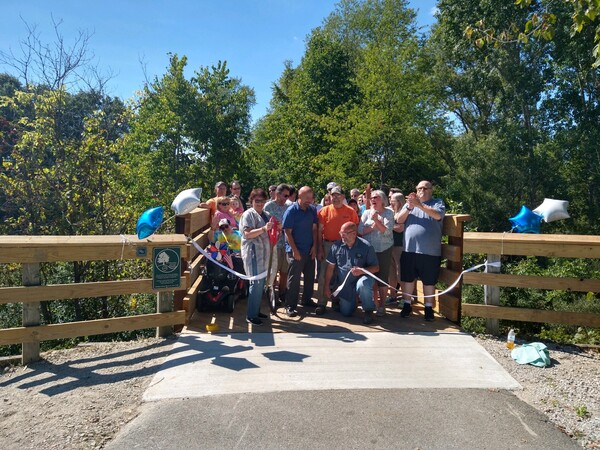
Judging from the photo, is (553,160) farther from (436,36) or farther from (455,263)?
(455,263)

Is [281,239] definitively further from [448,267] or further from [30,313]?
[30,313]

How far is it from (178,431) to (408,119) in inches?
813

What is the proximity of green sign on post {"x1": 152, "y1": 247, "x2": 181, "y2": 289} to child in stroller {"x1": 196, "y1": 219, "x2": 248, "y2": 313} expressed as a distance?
1090 mm

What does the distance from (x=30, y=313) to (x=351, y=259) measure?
3785 millimetres

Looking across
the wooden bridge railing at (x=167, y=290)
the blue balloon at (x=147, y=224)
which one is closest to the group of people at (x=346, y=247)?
the wooden bridge railing at (x=167, y=290)

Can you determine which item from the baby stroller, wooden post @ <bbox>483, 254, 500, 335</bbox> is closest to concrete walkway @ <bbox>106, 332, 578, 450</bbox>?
wooden post @ <bbox>483, 254, 500, 335</bbox>

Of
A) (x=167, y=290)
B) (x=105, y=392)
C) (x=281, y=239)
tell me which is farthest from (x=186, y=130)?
(x=105, y=392)

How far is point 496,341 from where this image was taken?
5.74 meters

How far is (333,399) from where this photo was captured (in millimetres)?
3988

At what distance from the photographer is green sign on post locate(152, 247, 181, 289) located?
542cm

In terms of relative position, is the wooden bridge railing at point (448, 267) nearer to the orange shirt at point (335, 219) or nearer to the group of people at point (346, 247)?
the group of people at point (346, 247)

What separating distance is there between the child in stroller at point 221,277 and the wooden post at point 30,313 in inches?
85.1

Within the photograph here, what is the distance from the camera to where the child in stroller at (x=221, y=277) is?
659cm

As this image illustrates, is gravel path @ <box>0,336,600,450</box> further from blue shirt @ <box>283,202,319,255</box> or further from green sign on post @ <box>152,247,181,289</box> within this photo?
blue shirt @ <box>283,202,319,255</box>
